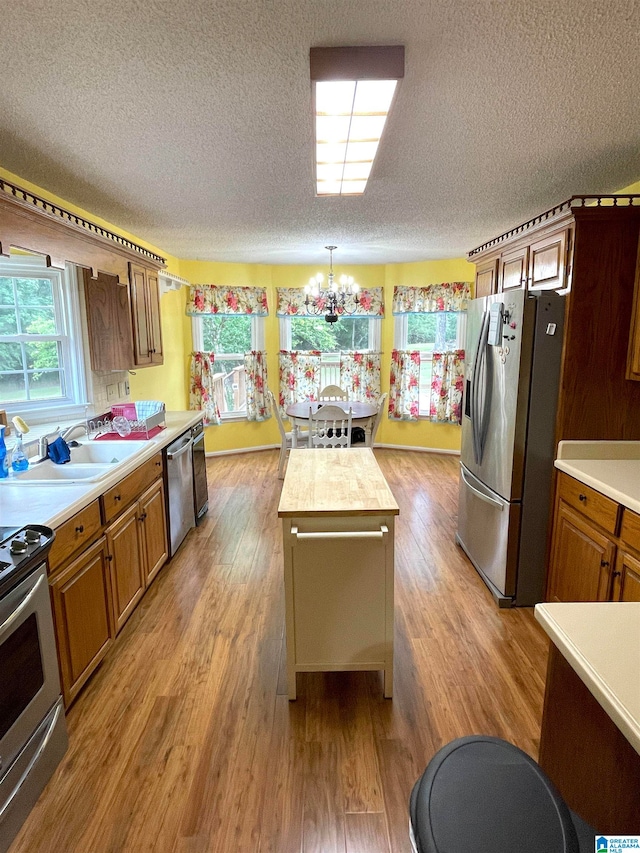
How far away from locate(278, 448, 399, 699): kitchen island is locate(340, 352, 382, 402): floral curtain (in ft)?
13.9

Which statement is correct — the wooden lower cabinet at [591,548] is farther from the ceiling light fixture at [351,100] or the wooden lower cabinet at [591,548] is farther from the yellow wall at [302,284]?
the yellow wall at [302,284]

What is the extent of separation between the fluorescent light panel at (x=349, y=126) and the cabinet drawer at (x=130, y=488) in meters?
1.84

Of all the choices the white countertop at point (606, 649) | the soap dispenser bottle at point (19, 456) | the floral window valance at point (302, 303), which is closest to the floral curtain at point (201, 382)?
the floral window valance at point (302, 303)

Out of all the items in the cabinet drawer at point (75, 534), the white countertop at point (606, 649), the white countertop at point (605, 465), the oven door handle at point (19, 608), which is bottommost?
the oven door handle at point (19, 608)

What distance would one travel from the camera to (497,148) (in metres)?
2.16

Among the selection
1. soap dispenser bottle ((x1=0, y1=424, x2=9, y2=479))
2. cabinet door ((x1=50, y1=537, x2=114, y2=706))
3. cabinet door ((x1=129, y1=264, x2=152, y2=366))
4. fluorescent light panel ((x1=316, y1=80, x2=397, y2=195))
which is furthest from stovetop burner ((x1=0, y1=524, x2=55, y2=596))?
cabinet door ((x1=129, y1=264, x2=152, y2=366))

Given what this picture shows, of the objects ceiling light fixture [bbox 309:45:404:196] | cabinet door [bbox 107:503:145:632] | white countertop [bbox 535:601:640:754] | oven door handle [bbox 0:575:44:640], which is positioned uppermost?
ceiling light fixture [bbox 309:45:404:196]

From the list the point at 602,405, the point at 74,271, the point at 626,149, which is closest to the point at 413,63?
the point at 626,149

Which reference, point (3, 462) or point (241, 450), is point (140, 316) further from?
point (241, 450)

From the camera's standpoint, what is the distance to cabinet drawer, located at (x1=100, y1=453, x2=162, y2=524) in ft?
7.20

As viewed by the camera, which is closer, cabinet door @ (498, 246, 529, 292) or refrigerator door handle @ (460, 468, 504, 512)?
refrigerator door handle @ (460, 468, 504, 512)

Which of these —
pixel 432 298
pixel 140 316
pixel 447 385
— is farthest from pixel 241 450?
pixel 432 298

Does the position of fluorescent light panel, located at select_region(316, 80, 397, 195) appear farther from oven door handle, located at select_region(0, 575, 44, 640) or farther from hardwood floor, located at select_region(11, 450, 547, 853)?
hardwood floor, located at select_region(11, 450, 547, 853)

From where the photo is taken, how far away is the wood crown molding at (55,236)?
6.46ft
